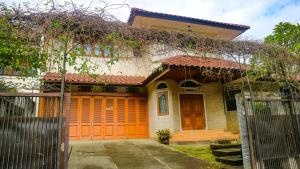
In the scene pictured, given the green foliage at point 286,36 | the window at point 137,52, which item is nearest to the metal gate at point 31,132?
the window at point 137,52

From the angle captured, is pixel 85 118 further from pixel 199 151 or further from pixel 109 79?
pixel 199 151

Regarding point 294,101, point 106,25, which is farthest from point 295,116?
point 106,25

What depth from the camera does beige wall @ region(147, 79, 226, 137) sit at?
35.4ft

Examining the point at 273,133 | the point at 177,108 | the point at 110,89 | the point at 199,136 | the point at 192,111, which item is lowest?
the point at 199,136

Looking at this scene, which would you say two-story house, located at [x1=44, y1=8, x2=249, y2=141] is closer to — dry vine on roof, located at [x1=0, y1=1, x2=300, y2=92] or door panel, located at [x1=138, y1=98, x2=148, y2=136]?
door panel, located at [x1=138, y1=98, x2=148, y2=136]

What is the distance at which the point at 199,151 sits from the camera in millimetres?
8672

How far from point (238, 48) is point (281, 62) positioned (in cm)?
139

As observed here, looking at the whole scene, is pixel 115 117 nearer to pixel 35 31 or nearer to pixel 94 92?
pixel 94 92

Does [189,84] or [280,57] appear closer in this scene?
[280,57]

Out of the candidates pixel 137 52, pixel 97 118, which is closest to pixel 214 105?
pixel 97 118

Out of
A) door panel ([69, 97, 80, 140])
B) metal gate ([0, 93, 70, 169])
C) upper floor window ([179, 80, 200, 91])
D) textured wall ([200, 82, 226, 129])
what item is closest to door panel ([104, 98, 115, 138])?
door panel ([69, 97, 80, 140])

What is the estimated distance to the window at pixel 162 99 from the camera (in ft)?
36.2

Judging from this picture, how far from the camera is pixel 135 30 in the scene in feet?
17.5

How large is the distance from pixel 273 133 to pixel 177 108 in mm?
5548
